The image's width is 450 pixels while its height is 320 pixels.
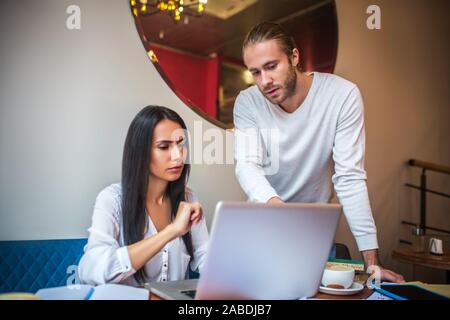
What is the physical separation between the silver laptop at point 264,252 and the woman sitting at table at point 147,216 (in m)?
0.12

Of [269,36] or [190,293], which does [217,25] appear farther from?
[190,293]

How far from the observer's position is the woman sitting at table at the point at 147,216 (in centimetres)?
92

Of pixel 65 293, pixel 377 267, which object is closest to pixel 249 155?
Answer: pixel 377 267

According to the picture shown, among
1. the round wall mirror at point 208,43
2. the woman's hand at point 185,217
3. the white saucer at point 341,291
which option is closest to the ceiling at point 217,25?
the round wall mirror at point 208,43

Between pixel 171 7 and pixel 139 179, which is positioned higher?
pixel 171 7

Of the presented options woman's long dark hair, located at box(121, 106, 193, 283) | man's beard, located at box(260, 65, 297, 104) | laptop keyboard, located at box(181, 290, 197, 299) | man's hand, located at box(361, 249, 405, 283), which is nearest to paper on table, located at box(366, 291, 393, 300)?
man's hand, located at box(361, 249, 405, 283)

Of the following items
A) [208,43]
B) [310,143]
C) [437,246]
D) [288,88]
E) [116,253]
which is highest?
[208,43]

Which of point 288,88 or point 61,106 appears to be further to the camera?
point 288,88

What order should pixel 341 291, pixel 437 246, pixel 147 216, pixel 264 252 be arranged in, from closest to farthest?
1. pixel 264 252
2. pixel 341 291
3. pixel 147 216
4. pixel 437 246

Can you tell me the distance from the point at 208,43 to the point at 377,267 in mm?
885

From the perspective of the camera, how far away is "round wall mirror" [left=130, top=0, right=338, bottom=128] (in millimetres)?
1367

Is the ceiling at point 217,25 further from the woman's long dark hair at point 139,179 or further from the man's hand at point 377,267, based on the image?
the man's hand at point 377,267

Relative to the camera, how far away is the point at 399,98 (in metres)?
1.75

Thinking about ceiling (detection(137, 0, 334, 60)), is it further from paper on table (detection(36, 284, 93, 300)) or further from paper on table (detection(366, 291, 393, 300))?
paper on table (detection(366, 291, 393, 300))
